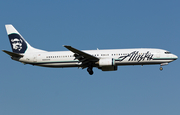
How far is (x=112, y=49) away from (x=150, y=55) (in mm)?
5958

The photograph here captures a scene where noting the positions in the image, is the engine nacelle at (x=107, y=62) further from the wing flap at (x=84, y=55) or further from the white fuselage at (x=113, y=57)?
the wing flap at (x=84, y=55)

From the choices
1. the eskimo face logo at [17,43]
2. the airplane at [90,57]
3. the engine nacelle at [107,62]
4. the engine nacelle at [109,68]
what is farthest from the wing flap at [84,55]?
the eskimo face logo at [17,43]

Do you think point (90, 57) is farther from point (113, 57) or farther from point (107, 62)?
point (113, 57)

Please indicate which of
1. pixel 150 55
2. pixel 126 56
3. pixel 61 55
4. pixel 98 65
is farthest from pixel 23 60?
pixel 150 55

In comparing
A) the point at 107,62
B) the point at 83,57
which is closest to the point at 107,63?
the point at 107,62

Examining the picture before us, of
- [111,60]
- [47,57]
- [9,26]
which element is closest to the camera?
Result: [111,60]

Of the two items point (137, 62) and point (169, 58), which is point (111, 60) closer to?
point (137, 62)

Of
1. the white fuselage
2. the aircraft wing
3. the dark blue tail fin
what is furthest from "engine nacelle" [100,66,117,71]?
the dark blue tail fin

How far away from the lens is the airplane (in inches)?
1805

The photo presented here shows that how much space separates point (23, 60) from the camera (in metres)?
49.3

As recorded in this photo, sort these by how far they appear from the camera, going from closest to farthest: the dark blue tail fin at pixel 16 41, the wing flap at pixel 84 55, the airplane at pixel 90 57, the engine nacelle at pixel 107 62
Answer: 1. the wing flap at pixel 84 55
2. the engine nacelle at pixel 107 62
3. the airplane at pixel 90 57
4. the dark blue tail fin at pixel 16 41

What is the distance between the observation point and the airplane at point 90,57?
150 ft

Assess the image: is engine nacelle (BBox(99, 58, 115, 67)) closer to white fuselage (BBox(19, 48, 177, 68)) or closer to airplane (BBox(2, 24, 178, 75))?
airplane (BBox(2, 24, 178, 75))

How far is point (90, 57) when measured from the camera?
151 feet
